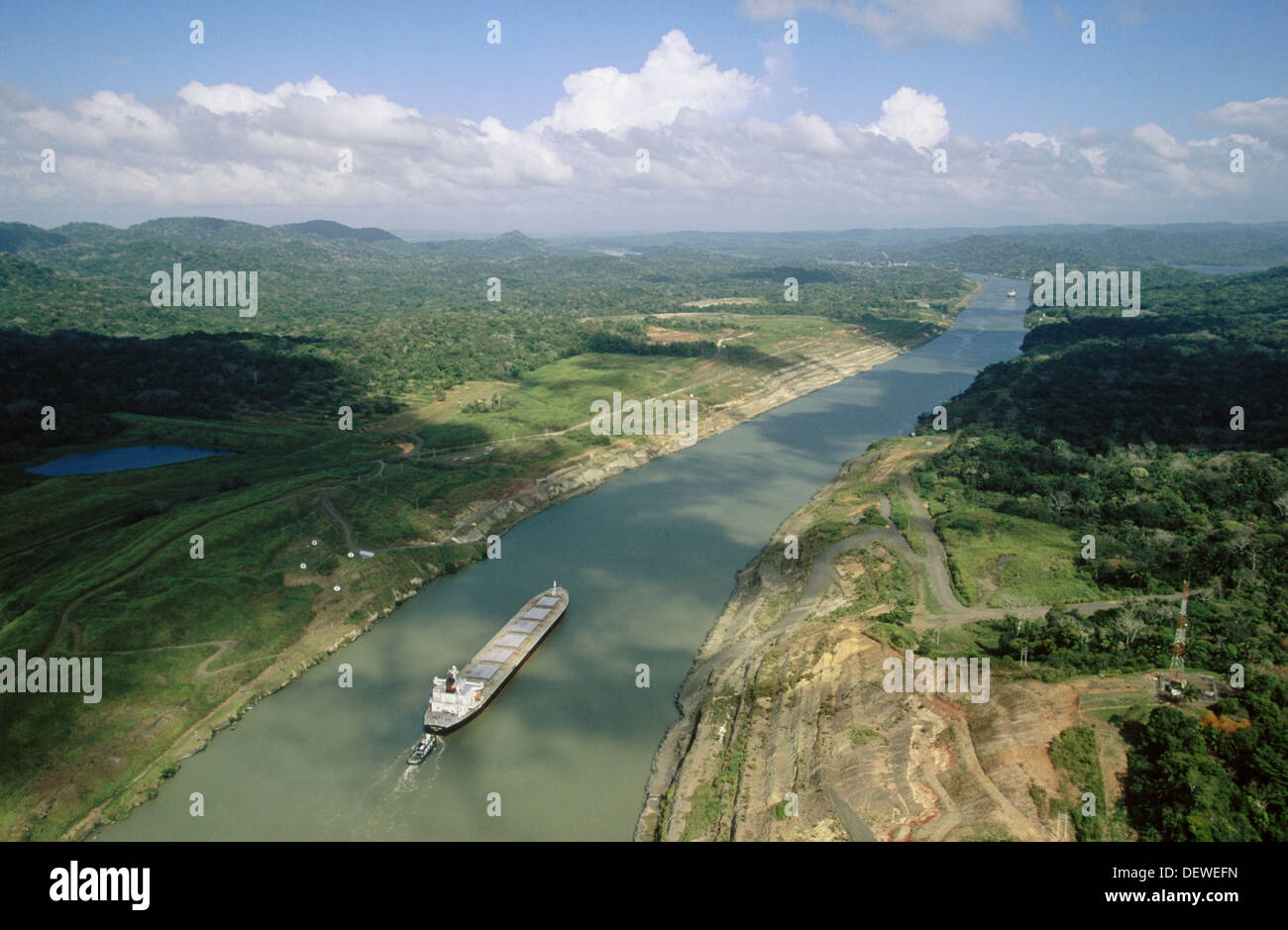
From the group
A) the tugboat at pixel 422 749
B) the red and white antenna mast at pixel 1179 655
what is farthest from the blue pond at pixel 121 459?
the red and white antenna mast at pixel 1179 655

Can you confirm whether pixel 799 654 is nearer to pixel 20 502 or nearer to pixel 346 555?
pixel 346 555

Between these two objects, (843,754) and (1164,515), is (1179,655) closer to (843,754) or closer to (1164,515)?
(843,754)

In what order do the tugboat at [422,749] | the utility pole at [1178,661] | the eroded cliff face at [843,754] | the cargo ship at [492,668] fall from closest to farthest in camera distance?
1. the eroded cliff face at [843,754]
2. the utility pole at [1178,661]
3. the tugboat at [422,749]
4. the cargo ship at [492,668]

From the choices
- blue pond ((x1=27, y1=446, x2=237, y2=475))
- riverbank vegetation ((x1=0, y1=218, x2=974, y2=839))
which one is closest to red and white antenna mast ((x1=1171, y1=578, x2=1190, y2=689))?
riverbank vegetation ((x1=0, y1=218, x2=974, y2=839))

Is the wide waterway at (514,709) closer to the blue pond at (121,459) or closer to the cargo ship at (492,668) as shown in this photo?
the cargo ship at (492,668)

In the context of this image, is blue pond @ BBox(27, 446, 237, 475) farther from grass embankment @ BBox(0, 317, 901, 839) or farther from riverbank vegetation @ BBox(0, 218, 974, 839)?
grass embankment @ BBox(0, 317, 901, 839)

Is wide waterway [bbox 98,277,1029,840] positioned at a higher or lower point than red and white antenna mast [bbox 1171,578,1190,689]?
lower

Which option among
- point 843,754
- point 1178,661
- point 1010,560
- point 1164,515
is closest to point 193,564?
point 843,754
